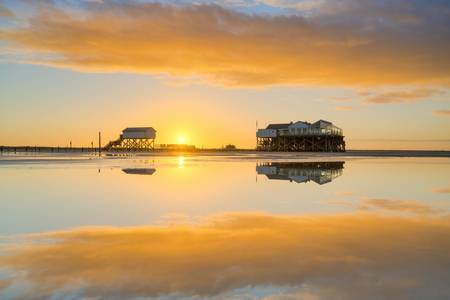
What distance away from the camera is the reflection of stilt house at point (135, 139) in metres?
109

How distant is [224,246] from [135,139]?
348 ft

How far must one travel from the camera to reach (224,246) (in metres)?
7.70

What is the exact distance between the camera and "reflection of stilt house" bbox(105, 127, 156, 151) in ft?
357

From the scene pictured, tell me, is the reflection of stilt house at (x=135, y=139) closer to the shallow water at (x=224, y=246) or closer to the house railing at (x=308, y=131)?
the house railing at (x=308, y=131)

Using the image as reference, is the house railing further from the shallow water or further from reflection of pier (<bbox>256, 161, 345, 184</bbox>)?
the shallow water

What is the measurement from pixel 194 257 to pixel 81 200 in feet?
26.2

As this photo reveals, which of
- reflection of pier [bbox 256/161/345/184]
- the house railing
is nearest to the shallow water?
reflection of pier [bbox 256/161/345/184]

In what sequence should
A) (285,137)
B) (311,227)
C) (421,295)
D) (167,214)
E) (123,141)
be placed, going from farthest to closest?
(123,141) → (285,137) → (167,214) → (311,227) → (421,295)

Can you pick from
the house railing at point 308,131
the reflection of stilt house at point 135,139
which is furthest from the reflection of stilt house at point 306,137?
the reflection of stilt house at point 135,139

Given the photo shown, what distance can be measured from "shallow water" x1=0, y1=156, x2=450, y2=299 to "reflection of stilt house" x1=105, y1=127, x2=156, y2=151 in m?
95.5

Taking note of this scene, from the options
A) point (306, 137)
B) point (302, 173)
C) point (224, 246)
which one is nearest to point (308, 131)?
point (306, 137)

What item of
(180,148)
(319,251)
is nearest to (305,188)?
(319,251)

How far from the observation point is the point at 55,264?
6.48m

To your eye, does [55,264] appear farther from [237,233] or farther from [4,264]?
[237,233]
